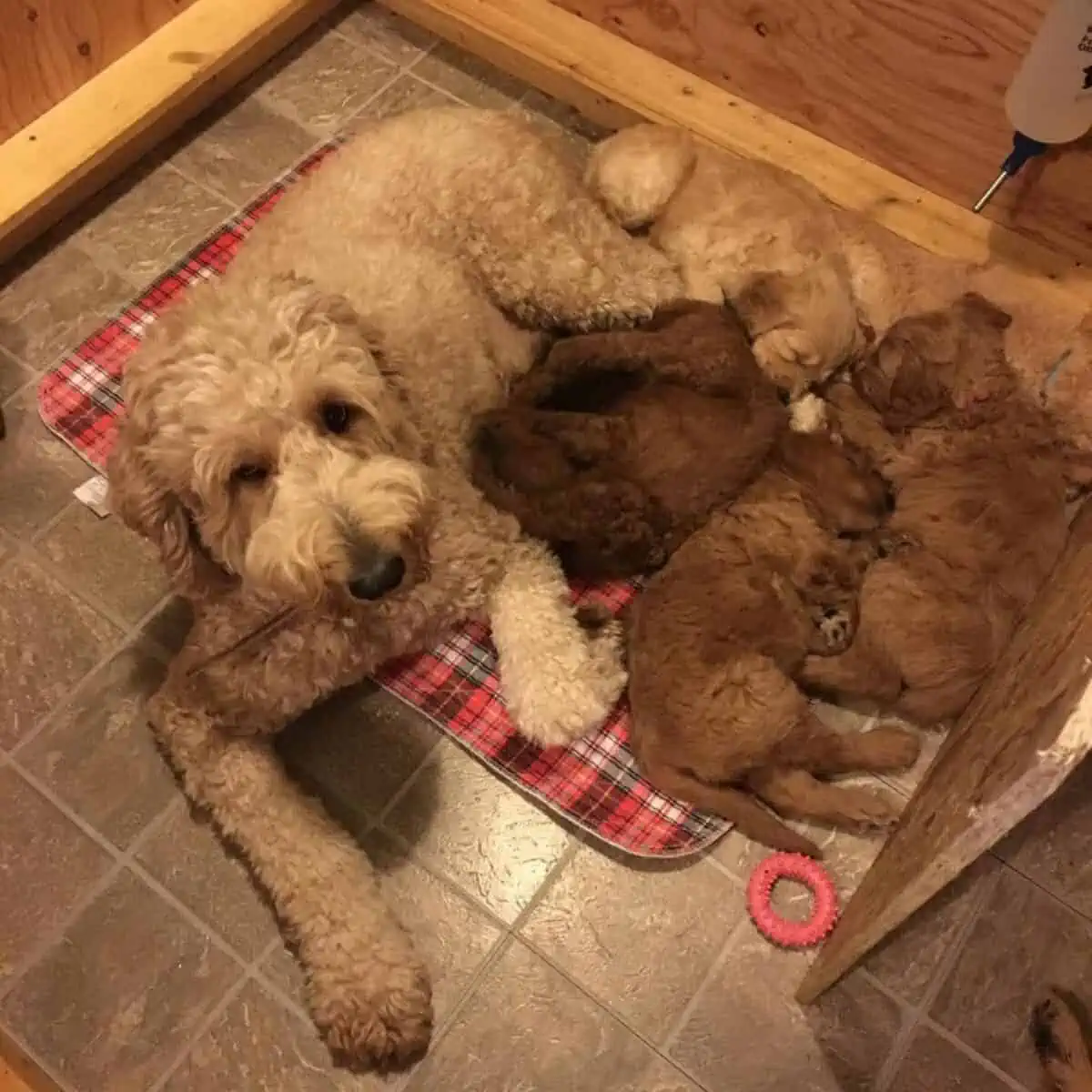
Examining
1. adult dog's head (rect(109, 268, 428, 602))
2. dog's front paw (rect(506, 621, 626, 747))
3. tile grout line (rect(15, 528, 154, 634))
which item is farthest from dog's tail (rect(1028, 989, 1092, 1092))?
tile grout line (rect(15, 528, 154, 634))

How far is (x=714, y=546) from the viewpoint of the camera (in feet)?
7.29

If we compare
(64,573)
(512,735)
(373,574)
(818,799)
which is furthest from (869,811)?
(64,573)

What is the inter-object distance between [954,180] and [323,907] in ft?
7.18

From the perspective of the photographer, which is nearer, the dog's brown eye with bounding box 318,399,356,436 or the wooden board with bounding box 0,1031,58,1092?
the dog's brown eye with bounding box 318,399,356,436

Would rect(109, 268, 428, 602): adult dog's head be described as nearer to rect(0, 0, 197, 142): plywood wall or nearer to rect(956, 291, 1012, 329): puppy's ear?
rect(956, 291, 1012, 329): puppy's ear

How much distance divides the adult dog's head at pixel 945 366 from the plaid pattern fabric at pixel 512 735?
2.27ft

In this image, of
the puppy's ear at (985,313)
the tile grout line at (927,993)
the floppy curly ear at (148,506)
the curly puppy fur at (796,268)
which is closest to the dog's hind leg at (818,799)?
the tile grout line at (927,993)

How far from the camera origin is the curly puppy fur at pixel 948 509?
2.14 meters

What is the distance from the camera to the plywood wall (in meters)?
2.84

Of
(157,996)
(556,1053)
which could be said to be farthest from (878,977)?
(157,996)

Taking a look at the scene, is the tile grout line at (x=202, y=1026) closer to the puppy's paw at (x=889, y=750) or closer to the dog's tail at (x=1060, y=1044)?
the puppy's paw at (x=889, y=750)

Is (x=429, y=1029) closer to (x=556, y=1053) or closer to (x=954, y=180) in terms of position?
(x=556, y=1053)

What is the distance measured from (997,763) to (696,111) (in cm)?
226

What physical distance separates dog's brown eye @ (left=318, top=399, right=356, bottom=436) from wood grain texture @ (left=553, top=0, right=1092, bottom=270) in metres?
1.58
